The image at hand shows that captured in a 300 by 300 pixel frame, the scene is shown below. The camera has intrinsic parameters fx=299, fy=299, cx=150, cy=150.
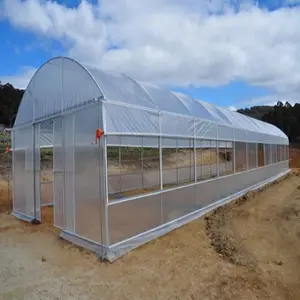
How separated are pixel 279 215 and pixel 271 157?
815 cm

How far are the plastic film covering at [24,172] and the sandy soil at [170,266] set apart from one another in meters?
0.88

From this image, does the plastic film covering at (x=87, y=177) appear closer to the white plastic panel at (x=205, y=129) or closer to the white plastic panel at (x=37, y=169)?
the white plastic panel at (x=37, y=169)

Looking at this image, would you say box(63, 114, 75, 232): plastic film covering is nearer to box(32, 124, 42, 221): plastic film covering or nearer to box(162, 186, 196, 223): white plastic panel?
box(32, 124, 42, 221): plastic film covering

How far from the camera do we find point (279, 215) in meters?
7.29

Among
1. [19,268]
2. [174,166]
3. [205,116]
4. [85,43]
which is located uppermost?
[85,43]

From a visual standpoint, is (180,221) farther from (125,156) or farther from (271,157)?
(271,157)

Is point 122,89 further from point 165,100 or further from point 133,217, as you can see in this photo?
point 133,217

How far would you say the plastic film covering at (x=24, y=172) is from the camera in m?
7.07

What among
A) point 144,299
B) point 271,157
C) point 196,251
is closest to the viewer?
point 144,299

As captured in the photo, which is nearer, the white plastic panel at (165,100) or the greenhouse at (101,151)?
the greenhouse at (101,151)

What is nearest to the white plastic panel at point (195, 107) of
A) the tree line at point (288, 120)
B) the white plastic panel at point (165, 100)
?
the white plastic panel at point (165, 100)

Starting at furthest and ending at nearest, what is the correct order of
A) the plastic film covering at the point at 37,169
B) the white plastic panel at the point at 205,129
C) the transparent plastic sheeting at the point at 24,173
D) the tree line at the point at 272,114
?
the tree line at the point at 272,114
the white plastic panel at the point at 205,129
the transparent plastic sheeting at the point at 24,173
the plastic film covering at the point at 37,169

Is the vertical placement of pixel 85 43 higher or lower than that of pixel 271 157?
higher

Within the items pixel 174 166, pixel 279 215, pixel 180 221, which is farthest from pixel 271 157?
pixel 180 221
